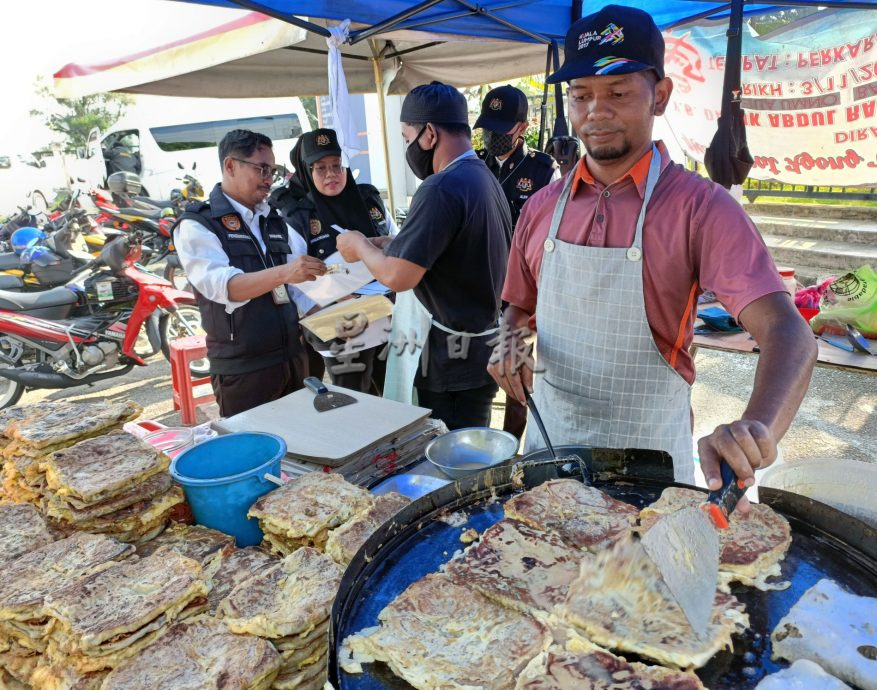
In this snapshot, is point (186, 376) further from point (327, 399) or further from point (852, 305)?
point (852, 305)

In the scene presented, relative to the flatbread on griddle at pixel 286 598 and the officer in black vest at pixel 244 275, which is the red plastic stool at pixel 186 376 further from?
the flatbread on griddle at pixel 286 598

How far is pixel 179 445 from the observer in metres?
2.58

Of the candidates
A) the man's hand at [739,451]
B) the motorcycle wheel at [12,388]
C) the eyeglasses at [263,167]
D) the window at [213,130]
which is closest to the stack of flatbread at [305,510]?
the man's hand at [739,451]

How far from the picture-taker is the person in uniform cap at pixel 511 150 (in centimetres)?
440

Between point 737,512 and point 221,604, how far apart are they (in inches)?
49.6

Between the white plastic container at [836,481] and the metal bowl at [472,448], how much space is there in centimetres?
102

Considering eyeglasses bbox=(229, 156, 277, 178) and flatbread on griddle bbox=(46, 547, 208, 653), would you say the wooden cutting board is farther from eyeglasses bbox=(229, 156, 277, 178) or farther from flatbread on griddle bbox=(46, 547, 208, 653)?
eyeglasses bbox=(229, 156, 277, 178)

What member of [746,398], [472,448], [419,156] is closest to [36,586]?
[472,448]

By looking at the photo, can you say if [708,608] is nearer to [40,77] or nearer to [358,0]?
[358,0]

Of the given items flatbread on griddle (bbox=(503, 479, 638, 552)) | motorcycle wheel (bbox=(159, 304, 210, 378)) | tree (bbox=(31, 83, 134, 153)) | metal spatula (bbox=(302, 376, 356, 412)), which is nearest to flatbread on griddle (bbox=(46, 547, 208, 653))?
flatbread on griddle (bbox=(503, 479, 638, 552))

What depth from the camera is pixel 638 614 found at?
1144 millimetres

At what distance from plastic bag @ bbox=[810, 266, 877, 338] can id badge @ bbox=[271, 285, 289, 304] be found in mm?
3488

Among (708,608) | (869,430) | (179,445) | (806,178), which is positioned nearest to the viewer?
(708,608)

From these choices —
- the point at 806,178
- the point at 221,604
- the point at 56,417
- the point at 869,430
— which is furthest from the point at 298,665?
the point at 806,178
